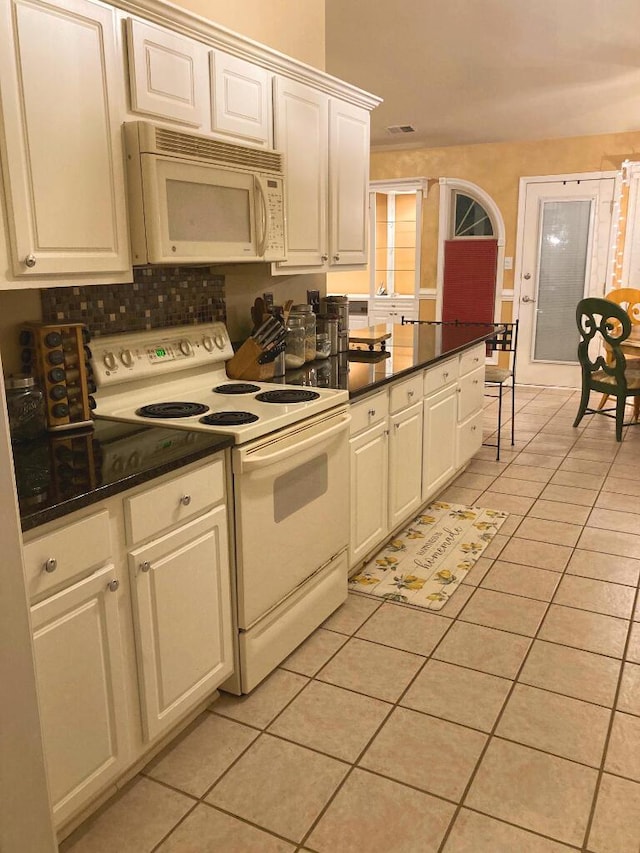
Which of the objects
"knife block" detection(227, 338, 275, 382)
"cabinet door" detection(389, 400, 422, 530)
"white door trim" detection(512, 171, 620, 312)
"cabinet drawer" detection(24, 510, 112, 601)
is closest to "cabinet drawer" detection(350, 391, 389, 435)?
"cabinet door" detection(389, 400, 422, 530)

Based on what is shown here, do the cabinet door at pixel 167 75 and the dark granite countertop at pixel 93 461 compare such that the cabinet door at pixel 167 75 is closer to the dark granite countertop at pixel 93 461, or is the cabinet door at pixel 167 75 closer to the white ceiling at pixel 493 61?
the dark granite countertop at pixel 93 461

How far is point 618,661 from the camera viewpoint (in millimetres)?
2449

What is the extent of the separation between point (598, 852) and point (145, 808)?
112 centimetres

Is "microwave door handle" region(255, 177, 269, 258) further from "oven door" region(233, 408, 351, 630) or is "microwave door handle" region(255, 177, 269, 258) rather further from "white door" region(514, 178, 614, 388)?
"white door" region(514, 178, 614, 388)

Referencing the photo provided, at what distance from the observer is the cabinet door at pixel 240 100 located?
2.42 metres

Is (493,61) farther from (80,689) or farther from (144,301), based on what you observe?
(80,689)

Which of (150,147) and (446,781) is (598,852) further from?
(150,147)

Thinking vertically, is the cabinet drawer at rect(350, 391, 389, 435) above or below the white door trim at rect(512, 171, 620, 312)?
below

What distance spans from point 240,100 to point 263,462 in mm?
1362

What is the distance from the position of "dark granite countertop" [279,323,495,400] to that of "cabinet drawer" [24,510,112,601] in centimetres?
130

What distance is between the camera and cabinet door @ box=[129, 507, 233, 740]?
1.78 meters

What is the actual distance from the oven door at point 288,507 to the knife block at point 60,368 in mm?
526

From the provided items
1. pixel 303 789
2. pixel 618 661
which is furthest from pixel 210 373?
pixel 618 661

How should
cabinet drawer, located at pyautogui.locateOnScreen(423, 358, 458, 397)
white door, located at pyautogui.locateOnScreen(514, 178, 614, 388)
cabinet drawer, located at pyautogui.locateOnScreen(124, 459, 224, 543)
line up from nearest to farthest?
cabinet drawer, located at pyautogui.locateOnScreen(124, 459, 224, 543)
cabinet drawer, located at pyautogui.locateOnScreen(423, 358, 458, 397)
white door, located at pyautogui.locateOnScreen(514, 178, 614, 388)
